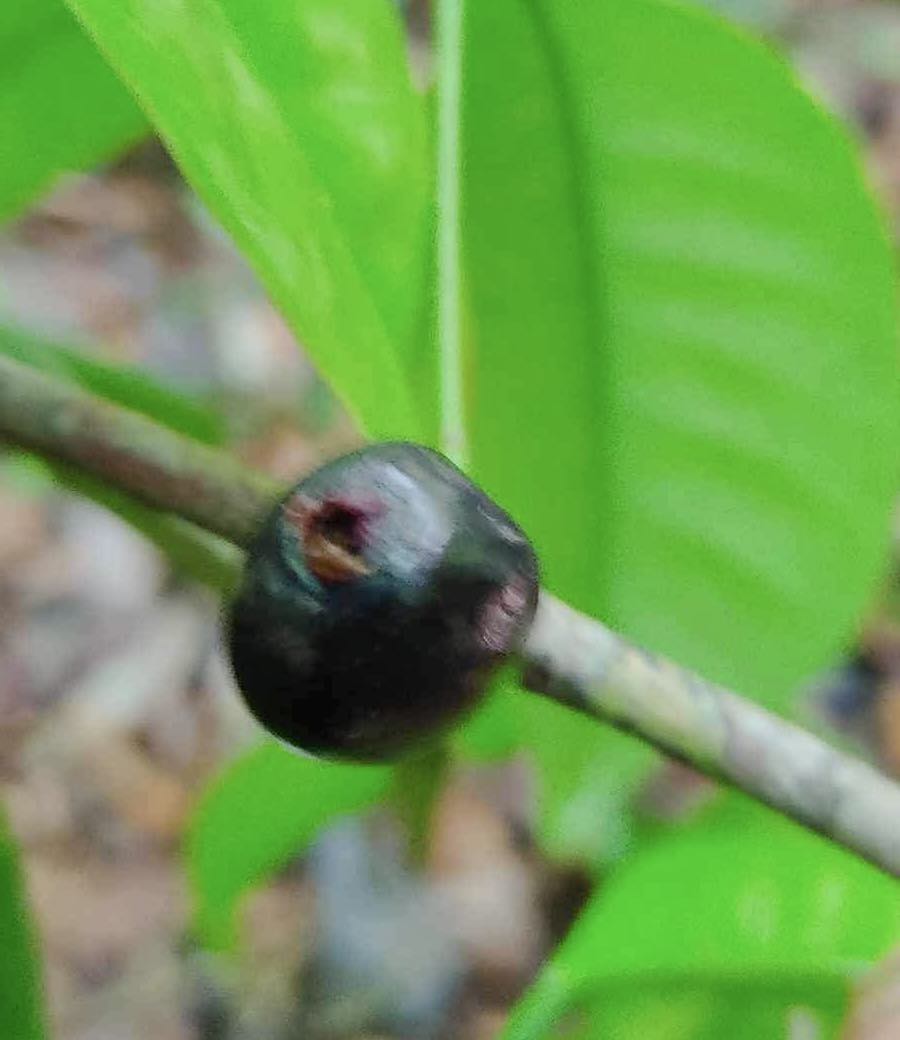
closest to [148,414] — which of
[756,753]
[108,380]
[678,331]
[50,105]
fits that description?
[108,380]

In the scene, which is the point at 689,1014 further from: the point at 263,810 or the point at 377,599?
the point at 377,599

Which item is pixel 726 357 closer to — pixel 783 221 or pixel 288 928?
pixel 783 221

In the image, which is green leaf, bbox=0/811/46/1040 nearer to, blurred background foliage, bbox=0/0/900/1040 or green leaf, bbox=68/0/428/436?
blurred background foliage, bbox=0/0/900/1040

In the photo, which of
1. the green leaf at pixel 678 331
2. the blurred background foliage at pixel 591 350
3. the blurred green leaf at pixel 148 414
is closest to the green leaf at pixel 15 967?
the blurred background foliage at pixel 591 350

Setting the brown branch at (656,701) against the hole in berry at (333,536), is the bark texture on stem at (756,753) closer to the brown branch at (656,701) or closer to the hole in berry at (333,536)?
the brown branch at (656,701)

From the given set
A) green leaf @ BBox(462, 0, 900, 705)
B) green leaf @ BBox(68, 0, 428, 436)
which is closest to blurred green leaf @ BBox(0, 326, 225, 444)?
green leaf @ BBox(462, 0, 900, 705)

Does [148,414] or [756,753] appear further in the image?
[148,414]

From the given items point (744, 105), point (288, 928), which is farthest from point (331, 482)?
point (288, 928)
